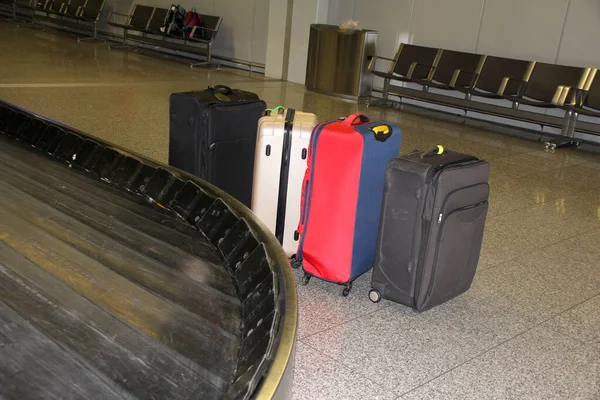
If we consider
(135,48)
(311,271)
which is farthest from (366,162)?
(135,48)

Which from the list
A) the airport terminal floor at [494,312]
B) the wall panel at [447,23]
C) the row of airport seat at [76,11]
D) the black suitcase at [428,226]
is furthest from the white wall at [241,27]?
the black suitcase at [428,226]

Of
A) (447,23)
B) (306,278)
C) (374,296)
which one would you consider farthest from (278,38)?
(374,296)

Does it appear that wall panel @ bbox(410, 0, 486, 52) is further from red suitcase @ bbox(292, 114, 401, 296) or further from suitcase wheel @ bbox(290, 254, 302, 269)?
suitcase wheel @ bbox(290, 254, 302, 269)

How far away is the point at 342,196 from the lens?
261 centimetres

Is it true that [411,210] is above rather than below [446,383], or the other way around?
above

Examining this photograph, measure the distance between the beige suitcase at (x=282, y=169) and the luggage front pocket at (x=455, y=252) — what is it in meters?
0.63

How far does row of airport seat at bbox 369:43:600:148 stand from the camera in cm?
627

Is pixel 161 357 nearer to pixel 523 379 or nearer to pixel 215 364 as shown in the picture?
A: pixel 215 364

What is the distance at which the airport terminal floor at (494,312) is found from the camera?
2.08 m

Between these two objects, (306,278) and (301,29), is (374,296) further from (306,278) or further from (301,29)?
(301,29)

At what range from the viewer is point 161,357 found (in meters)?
1.20

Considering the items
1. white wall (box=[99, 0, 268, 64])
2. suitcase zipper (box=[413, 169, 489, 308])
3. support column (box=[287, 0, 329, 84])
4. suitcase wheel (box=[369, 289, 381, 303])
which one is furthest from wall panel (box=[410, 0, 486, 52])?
suitcase wheel (box=[369, 289, 381, 303])

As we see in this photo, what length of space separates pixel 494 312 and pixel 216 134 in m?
1.44

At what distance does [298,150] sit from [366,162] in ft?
0.98
